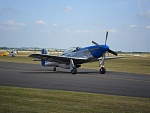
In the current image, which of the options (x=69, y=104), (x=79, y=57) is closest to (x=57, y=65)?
(x=79, y=57)

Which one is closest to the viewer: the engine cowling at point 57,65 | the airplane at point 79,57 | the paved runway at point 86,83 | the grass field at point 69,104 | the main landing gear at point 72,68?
the grass field at point 69,104

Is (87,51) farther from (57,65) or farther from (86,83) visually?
(86,83)

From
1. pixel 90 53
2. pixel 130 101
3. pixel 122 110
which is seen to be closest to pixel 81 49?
pixel 90 53

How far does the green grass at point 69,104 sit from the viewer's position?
9.23 m

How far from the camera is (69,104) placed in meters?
10.3

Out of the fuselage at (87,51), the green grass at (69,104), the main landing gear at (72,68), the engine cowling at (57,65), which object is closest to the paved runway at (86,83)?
the green grass at (69,104)

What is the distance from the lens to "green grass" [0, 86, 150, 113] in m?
9.23

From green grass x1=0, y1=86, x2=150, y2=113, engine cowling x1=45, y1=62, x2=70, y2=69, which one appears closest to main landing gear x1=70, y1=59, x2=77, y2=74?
engine cowling x1=45, y1=62, x2=70, y2=69

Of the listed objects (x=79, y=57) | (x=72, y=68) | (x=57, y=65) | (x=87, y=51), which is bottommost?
(x=72, y=68)

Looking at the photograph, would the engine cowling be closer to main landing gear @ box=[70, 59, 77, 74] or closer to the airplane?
the airplane

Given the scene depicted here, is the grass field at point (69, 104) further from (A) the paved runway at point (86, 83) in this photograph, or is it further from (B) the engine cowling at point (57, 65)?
(B) the engine cowling at point (57, 65)

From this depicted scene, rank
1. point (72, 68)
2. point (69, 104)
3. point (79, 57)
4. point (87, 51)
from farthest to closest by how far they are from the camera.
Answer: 1. point (79, 57)
2. point (87, 51)
3. point (72, 68)
4. point (69, 104)

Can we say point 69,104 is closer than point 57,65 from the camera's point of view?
Yes

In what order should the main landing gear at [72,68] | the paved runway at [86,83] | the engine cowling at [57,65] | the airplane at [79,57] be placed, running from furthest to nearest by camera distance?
the engine cowling at [57,65] → the airplane at [79,57] → the main landing gear at [72,68] → the paved runway at [86,83]
